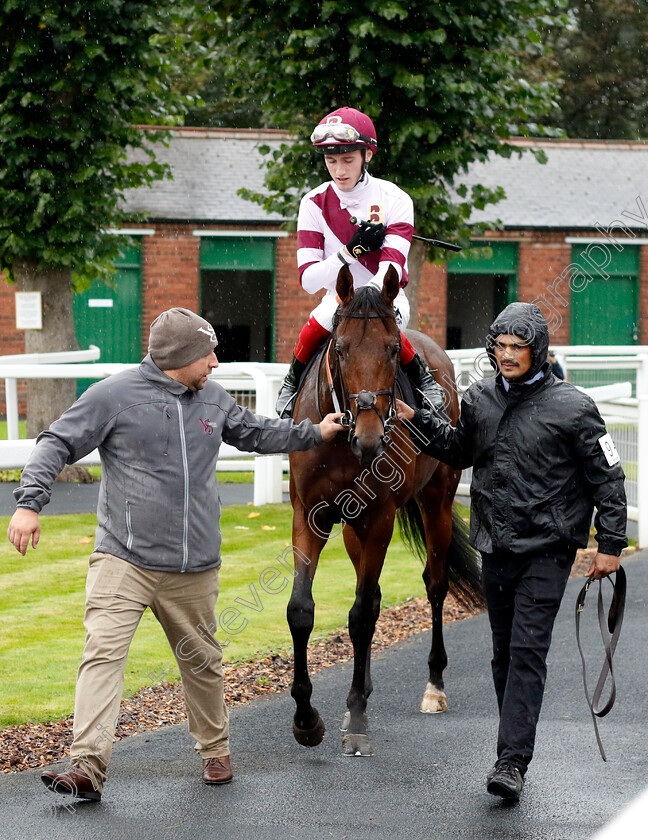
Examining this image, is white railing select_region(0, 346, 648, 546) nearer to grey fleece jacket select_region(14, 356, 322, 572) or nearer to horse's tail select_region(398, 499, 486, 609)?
horse's tail select_region(398, 499, 486, 609)

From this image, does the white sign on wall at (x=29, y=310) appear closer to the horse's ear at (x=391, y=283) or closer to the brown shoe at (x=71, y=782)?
the horse's ear at (x=391, y=283)

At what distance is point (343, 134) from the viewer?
5137 mm

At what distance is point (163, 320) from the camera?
14.3 feet

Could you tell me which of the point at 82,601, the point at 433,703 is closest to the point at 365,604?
the point at 433,703

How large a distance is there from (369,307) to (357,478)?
84cm

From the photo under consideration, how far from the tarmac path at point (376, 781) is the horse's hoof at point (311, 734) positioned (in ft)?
0.17

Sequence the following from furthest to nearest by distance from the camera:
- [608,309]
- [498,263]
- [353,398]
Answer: [608,309] → [498,263] → [353,398]

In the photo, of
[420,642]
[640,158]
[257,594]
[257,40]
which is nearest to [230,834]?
[420,642]

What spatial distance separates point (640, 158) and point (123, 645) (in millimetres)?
25204

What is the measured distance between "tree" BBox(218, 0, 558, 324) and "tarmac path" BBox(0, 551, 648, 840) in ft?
22.6

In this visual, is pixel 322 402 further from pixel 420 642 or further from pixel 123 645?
pixel 420 642

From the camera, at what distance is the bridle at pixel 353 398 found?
176 inches

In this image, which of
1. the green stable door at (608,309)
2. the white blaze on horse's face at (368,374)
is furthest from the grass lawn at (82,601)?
the green stable door at (608,309)

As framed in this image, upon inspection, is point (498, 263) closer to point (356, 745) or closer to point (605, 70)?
point (605, 70)
